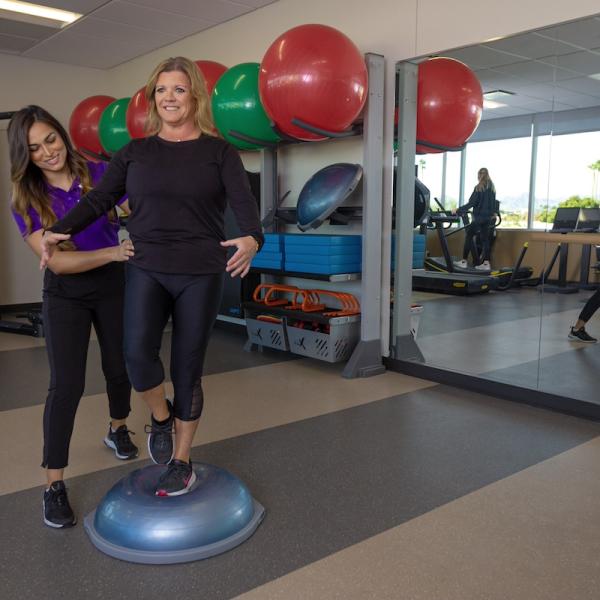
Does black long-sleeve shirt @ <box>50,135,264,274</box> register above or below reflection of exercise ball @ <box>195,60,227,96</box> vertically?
below

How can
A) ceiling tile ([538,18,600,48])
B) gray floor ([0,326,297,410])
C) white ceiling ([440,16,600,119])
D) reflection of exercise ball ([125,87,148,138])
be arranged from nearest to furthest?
ceiling tile ([538,18,600,48]) < white ceiling ([440,16,600,119]) < gray floor ([0,326,297,410]) < reflection of exercise ball ([125,87,148,138])

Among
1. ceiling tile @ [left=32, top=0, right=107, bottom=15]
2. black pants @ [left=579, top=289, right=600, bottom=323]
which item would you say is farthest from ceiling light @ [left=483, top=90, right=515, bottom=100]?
ceiling tile @ [left=32, top=0, right=107, bottom=15]

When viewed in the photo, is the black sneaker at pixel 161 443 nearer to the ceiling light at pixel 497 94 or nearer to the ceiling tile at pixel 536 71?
the ceiling tile at pixel 536 71

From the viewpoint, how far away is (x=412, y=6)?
3.91 m

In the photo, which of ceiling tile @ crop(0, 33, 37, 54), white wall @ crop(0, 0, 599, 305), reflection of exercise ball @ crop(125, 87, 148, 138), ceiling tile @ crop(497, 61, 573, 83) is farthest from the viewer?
ceiling tile @ crop(0, 33, 37, 54)

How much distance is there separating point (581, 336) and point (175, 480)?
128 inches

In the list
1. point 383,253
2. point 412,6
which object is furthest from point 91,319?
point 412,6

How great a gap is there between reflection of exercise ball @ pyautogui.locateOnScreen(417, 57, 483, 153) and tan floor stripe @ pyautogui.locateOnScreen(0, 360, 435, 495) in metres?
1.67

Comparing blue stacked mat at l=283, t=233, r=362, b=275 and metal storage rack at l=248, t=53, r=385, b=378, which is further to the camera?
blue stacked mat at l=283, t=233, r=362, b=275

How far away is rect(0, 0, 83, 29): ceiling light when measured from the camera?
517 cm

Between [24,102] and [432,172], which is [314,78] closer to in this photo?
[432,172]

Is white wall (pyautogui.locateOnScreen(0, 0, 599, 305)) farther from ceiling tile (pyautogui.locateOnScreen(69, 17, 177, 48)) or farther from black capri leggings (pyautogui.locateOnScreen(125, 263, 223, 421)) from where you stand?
black capri leggings (pyautogui.locateOnScreen(125, 263, 223, 421))

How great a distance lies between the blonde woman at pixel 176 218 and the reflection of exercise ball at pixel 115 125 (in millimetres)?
3416

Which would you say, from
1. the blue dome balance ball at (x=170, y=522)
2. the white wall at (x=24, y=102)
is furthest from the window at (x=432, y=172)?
the white wall at (x=24, y=102)
